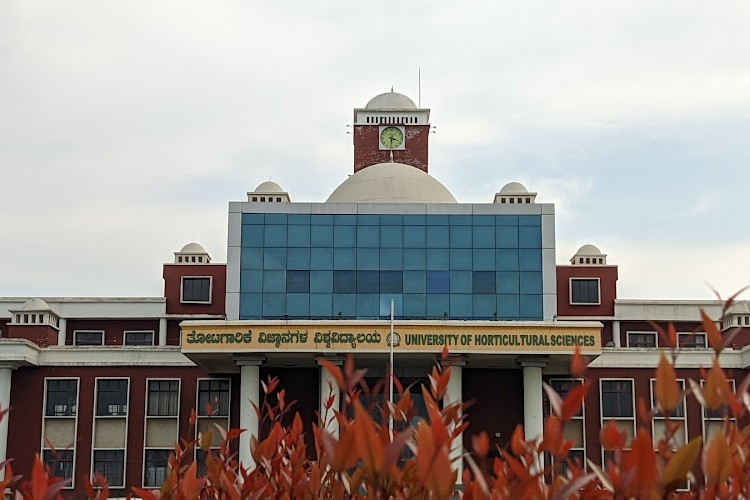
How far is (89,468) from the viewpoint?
33844 millimetres

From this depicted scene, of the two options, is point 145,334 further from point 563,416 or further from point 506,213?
point 563,416

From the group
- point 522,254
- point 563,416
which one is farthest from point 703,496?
point 522,254

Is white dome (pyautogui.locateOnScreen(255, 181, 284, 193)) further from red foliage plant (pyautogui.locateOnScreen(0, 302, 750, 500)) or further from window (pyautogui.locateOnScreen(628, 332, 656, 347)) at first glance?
red foliage plant (pyautogui.locateOnScreen(0, 302, 750, 500))

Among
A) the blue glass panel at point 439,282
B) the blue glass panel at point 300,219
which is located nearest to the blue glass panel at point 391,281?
the blue glass panel at point 439,282

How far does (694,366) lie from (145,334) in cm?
Result: 1912

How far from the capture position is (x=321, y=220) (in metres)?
33.2

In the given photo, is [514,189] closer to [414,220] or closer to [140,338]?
[414,220]

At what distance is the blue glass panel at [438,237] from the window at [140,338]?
38.2 ft

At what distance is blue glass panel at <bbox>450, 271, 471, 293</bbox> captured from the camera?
32.5 m

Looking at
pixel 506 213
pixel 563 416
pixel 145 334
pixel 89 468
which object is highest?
pixel 506 213

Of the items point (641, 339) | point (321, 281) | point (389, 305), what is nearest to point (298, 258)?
point (321, 281)

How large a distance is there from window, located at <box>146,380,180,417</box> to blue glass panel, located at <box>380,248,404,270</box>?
807cm

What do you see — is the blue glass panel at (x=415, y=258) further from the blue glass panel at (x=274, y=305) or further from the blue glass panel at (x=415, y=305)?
the blue glass panel at (x=274, y=305)

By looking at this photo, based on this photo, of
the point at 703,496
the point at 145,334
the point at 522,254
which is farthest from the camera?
the point at 145,334
